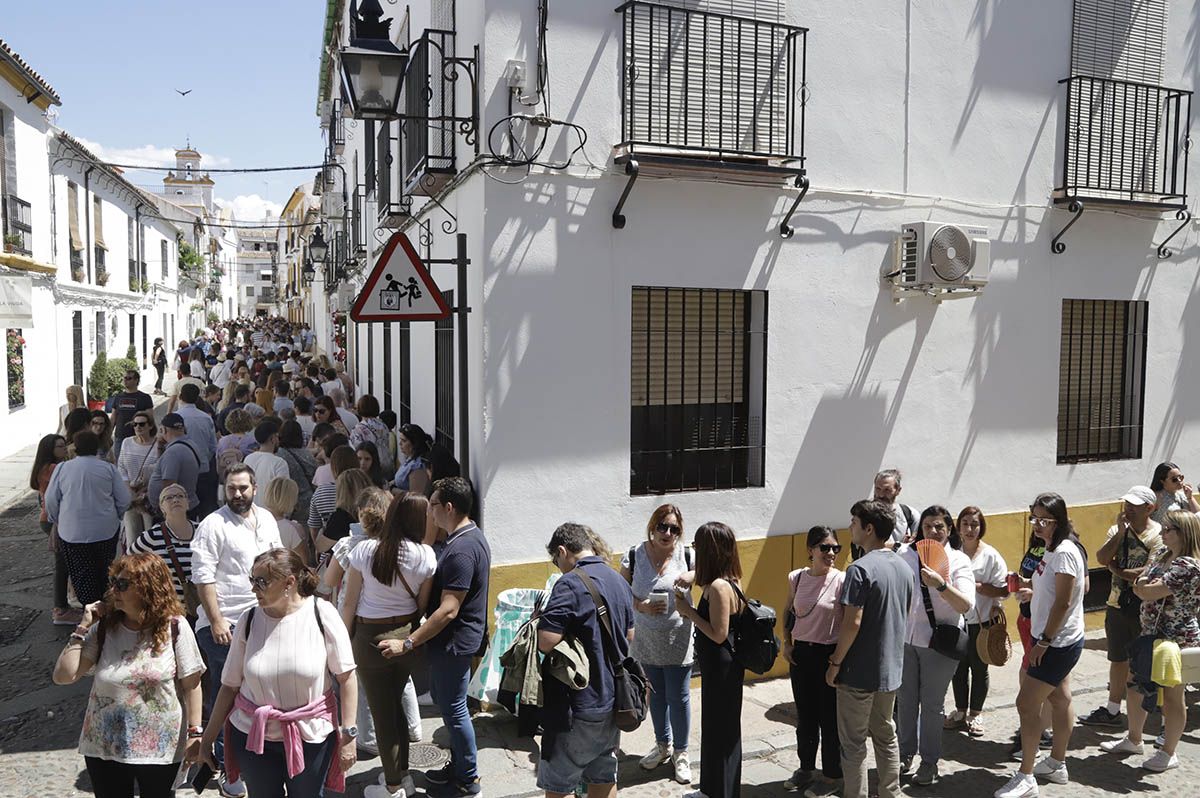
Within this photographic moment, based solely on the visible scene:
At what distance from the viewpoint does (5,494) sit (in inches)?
504

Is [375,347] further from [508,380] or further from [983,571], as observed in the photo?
[983,571]

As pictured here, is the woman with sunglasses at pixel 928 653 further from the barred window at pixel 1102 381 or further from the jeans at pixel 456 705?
the barred window at pixel 1102 381

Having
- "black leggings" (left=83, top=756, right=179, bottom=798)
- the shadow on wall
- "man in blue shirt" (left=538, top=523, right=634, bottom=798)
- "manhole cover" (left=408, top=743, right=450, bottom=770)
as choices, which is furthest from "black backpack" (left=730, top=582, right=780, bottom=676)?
the shadow on wall

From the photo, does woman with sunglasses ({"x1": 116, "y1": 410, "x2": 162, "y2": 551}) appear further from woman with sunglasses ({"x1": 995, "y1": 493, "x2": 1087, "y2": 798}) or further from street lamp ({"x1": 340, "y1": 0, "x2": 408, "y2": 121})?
woman with sunglasses ({"x1": 995, "y1": 493, "x2": 1087, "y2": 798})

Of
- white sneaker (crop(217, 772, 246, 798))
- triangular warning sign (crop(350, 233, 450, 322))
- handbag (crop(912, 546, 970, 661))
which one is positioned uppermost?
triangular warning sign (crop(350, 233, 450, 322))

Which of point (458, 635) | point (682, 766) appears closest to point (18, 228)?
point (458, 635)

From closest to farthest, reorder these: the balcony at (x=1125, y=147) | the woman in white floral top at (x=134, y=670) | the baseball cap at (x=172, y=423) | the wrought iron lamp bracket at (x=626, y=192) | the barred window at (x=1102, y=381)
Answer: the woman in white floral top at (x=134, y=670) < the wrought iron lamp bracket at (x=626, y=192) < the baseball cap at (x=172, y=423) < the balcony at (x=1125, y=147) < the barred window at (x=1102, y=381)

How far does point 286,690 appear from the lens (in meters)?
3.76

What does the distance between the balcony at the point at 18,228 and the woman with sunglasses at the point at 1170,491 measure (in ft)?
54.9

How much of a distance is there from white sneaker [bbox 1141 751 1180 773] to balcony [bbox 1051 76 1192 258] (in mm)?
4198

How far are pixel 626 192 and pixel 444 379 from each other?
2.45 meters

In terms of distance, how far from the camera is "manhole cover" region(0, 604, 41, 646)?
743cm

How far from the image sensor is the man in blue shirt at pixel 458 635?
4930 mm

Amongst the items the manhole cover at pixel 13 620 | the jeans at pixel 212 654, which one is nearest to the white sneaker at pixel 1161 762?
the jeans at pixel 212 654
